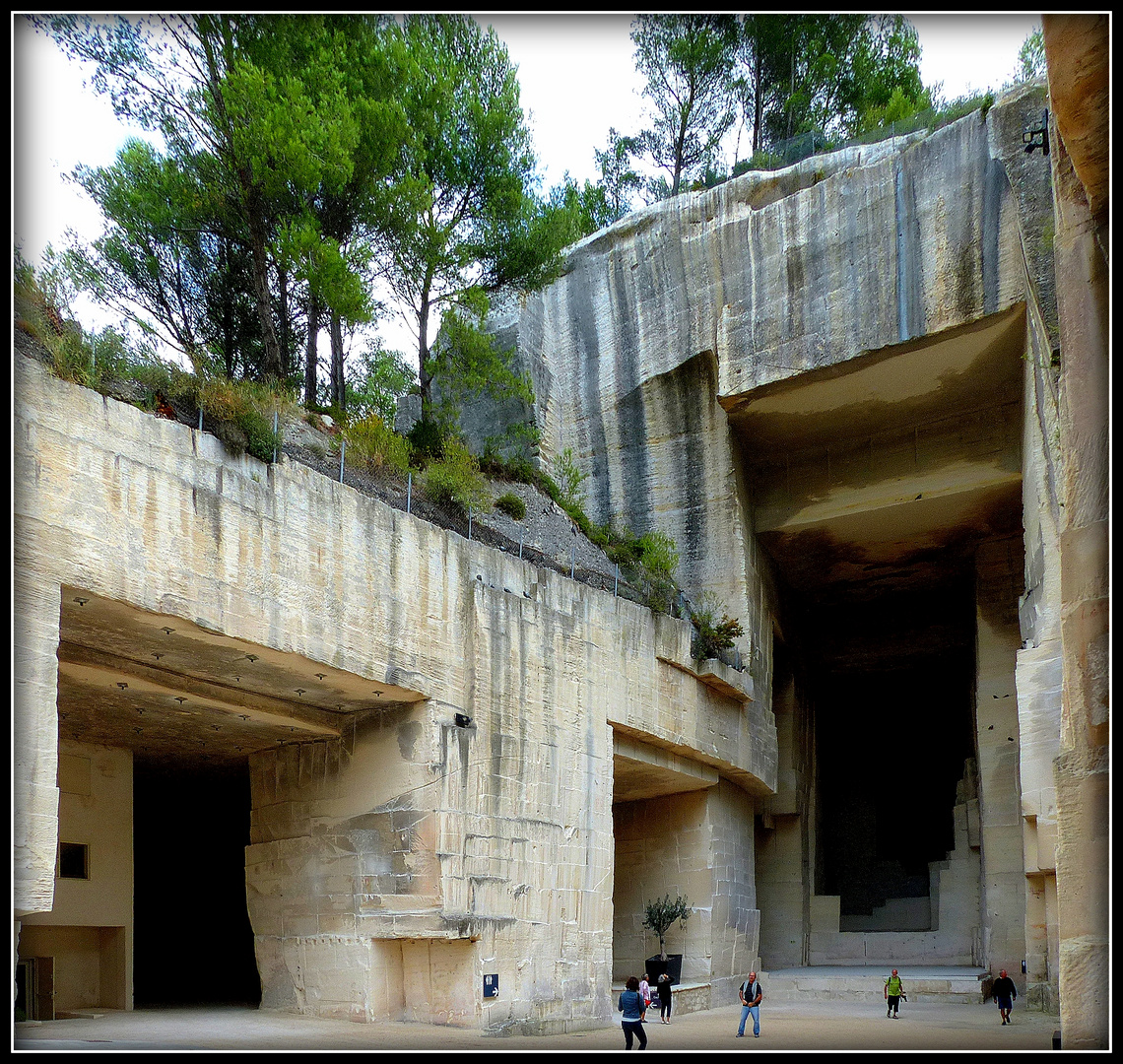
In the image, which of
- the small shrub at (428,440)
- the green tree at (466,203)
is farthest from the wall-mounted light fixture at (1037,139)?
the small shrub at (428,440)

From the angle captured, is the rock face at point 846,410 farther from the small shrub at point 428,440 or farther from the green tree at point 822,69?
the green tree at point 822,69

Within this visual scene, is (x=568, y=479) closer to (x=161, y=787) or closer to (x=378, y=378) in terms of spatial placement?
(x=378, y=378)

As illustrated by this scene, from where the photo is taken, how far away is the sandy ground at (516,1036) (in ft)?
37.7

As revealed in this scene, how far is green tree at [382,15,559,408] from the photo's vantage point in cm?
1995

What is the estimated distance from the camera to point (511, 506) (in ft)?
61.0

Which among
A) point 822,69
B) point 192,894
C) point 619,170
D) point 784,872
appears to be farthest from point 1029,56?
point 192,894

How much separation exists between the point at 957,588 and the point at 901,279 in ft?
30.9

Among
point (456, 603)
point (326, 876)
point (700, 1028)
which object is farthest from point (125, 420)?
point (700, 1028)

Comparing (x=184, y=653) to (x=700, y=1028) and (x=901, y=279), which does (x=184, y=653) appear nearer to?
(x=700, y=1028)

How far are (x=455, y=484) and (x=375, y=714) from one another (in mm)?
3532

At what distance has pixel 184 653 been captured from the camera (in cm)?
1220

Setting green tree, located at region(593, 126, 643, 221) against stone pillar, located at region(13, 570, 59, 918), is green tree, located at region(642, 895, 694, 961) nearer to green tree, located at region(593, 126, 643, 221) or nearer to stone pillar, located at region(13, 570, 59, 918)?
stone pillar, located at region(13, 570, 59, 918)

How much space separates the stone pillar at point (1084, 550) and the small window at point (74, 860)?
1201 centimetres

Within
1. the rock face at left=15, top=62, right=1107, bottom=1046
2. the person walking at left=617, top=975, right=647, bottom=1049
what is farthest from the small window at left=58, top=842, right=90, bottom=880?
the person walking at left=617, top=975, right=647, bottom=1049
